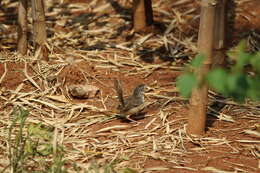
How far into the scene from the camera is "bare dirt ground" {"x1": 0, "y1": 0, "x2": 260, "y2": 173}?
3984mm

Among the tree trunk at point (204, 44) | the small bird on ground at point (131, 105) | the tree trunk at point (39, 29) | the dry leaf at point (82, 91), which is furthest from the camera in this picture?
the tree trunk at point (39, 29)

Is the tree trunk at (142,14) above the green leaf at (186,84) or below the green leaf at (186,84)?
above

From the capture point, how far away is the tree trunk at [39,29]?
226 inches

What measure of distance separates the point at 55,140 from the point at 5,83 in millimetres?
1582

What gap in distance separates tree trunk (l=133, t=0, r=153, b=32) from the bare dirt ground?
161mm

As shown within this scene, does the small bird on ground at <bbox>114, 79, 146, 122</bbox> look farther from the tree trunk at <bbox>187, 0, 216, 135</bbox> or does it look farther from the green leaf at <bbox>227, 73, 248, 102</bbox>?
the green leaf at <bbox>227, 73, 248, 102</bbox>

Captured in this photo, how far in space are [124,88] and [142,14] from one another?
5.66 ft

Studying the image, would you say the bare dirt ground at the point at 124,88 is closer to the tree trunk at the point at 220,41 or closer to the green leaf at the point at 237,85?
the tree trunk at the point at 220,41

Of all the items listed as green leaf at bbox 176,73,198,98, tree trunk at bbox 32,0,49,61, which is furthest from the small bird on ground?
green leaf at bbox 176,73,198,98

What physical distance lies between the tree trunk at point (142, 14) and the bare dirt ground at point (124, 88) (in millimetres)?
161

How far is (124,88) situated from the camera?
5332 mm

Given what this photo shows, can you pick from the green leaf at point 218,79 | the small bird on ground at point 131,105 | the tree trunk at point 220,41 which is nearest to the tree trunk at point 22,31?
the small bird on ground at point 131,105

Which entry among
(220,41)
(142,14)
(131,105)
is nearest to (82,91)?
(131,105)

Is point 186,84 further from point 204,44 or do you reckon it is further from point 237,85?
point 204,44
